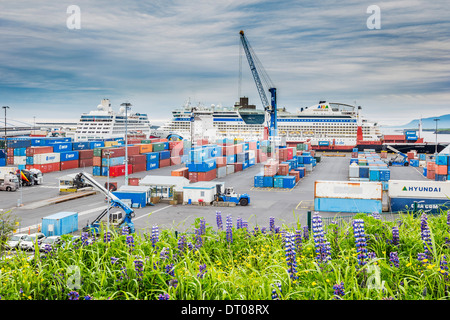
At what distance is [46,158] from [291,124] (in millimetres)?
83425

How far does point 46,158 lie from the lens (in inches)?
2213

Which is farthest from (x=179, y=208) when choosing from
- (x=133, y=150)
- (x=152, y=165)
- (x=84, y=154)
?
(x=84, y=154)

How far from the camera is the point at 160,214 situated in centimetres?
3081

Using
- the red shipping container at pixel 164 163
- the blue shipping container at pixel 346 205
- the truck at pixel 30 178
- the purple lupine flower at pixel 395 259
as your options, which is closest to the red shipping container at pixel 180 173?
the truck at pixel 30 178

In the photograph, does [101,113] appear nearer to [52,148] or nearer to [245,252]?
[52,148]

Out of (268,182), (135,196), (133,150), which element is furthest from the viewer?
(133,150)

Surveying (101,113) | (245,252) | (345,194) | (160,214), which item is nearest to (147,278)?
(245,252)

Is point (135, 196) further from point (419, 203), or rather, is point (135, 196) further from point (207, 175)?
point (419, 203)

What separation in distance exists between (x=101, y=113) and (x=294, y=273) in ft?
372

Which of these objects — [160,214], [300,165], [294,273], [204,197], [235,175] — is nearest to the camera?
[294,273]

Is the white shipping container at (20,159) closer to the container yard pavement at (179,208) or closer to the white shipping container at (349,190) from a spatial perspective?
the container yard pavement at (179,208)

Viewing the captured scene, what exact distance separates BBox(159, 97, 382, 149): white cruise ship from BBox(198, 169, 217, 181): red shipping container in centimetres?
6759

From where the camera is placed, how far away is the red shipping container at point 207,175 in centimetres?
4681

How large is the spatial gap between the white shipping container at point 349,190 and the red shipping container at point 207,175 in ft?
61.1
